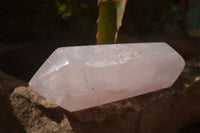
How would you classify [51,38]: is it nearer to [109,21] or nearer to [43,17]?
[43,17]

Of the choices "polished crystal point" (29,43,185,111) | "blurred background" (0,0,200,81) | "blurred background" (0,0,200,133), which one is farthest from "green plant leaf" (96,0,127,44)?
"blurred background" (0,0,200,81)

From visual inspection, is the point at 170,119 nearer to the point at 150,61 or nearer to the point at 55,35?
the point at 150,61

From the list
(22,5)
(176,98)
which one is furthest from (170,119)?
(22,5)

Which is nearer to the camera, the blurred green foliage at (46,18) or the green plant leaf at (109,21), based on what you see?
the green plant leaf at (109,21)

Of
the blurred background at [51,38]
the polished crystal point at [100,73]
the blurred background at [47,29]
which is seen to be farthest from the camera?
→ the blurred background at [47,29]

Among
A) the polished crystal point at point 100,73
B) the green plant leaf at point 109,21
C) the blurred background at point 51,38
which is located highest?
the green plant leaf at point 109,21

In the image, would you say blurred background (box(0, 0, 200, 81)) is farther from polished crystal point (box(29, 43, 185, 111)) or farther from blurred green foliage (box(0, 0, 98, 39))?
polished crystal point (box(29, 43, 185, 111))

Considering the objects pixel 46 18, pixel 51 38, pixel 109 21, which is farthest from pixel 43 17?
pixel 109 21

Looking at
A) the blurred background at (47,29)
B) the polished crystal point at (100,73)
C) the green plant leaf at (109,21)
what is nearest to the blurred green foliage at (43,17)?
the blurred background at (47,29)

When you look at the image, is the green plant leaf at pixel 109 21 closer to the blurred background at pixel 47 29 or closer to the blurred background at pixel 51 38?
the blurred background at pixel 51 38
